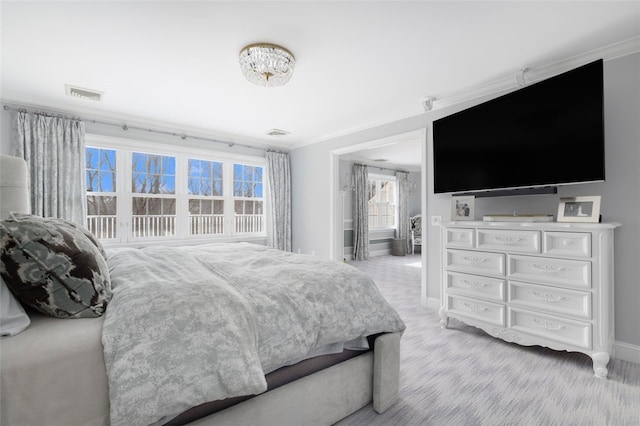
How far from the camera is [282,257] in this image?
2318 mm

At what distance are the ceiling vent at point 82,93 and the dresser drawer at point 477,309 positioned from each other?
172 inches

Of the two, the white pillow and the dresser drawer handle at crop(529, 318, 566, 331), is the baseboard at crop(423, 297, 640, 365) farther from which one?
the white pillow

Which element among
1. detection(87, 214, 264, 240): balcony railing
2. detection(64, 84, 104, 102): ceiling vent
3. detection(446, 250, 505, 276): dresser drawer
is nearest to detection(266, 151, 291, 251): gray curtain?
detection(87, 214, 264, 240): balcony railing

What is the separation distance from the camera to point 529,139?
2.63m

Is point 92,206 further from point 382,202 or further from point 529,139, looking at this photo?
point 382,202

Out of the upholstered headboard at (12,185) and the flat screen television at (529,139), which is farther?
the upholstered headboard at (12,185)

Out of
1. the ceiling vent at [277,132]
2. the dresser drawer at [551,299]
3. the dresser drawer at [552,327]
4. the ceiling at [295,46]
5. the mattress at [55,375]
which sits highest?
the ceiling at [295,46]

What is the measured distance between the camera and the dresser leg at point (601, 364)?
2.07 m

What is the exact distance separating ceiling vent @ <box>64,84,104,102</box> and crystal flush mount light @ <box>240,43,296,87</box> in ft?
6.49

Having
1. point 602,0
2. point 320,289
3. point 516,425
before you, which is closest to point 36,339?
point 320,289

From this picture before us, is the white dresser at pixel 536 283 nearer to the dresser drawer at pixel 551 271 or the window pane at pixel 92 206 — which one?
the dresser drawer at pixel 551 271

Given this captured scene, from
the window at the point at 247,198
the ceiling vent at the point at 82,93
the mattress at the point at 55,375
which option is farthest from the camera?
the window at the point at 247,198

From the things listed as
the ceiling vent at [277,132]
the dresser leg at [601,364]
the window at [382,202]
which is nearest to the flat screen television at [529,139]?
the dresser leg at [601,364]

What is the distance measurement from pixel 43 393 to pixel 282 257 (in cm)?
154
